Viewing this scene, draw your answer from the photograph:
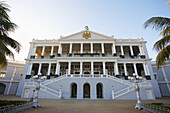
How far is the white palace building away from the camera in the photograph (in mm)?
16047

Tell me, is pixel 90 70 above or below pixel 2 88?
above

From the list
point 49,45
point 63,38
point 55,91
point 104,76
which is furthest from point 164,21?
point 49,45

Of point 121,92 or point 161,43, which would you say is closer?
point 161,43

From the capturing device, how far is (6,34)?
748 centimetres

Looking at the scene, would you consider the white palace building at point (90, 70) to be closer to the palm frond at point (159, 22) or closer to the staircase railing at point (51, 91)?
the staircase railing at point (51, 91)

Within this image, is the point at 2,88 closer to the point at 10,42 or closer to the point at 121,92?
the point at 10,42

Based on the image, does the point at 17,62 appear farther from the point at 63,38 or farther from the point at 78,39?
the point at 78,39

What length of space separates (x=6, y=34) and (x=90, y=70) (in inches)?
716

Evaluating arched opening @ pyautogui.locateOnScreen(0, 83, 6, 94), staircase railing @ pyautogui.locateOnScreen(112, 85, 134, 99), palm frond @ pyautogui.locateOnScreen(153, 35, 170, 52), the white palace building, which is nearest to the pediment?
the white palace building

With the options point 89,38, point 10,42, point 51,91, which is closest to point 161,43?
point 10,42

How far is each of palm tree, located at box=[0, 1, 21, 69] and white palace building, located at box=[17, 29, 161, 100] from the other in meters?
10.00

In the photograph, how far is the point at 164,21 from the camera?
21.9ft

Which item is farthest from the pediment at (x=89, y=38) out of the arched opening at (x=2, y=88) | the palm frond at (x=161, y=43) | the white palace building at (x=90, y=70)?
the arched opening at (x=2, y=88)

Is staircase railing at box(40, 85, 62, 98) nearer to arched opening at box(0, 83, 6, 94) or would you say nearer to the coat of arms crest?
the coat of arms crest
